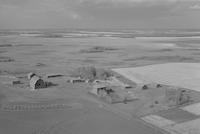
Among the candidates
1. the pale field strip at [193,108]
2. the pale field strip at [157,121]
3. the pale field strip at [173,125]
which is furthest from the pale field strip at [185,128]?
the pale field strip at [193,108]

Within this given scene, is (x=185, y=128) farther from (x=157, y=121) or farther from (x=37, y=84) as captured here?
(x=37, y=84)

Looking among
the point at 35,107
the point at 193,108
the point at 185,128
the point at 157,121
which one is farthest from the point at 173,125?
the point at 35,107

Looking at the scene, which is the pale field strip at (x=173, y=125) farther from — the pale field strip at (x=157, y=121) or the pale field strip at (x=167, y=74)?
the pale field strip at (x=167, y=74)

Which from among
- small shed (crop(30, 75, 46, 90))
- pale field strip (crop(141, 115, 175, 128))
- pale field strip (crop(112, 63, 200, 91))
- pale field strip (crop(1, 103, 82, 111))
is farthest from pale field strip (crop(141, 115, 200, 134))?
small shed (crop(30, 75, 46, 90))

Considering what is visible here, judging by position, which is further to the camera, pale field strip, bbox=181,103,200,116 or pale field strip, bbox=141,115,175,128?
pale field strip, bbox=181,103,200,116

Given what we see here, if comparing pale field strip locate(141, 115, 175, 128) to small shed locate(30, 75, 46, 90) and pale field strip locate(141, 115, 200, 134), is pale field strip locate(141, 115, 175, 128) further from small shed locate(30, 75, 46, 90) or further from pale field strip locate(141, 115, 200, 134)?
small shed locate(30, 75, 46, 90)

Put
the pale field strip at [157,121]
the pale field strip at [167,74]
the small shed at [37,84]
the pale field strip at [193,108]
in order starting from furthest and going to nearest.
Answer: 1. the pale field strip at [167,74]
2. the small shed at [37,84]
3. the pale field strip at [193,108]
4. the pale field strip at [157,121]
